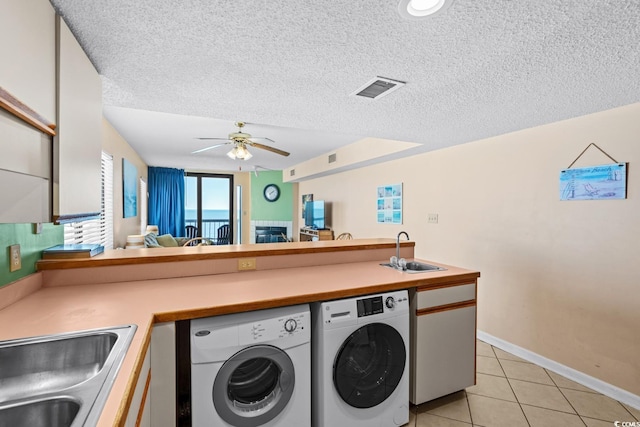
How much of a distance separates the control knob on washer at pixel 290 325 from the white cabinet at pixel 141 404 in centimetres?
61

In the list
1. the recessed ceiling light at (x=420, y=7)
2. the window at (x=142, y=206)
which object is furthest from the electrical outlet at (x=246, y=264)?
the window at (x=142, y=206)

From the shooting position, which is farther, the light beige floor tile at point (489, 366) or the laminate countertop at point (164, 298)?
the light beige floor tile at point (489, 366)

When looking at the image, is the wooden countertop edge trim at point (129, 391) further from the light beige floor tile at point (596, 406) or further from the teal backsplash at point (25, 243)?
the light beige floor tile at point (596, 406)

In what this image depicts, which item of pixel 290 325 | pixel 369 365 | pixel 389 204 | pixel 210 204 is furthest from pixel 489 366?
pixel 210 204

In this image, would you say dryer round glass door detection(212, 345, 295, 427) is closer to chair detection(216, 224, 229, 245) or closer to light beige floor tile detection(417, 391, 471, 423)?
light beige floor tile detection(417, 391, 471, 423)

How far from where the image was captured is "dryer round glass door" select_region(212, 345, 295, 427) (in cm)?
143

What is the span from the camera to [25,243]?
4.97ft

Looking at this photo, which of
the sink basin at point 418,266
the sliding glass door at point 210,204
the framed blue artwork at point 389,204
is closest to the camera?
the sink basin at point 418,266

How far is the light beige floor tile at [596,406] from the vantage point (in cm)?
203

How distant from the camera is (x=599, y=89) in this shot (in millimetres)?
1858

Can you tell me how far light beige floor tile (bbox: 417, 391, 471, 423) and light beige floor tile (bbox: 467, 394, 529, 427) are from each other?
0.14 ft

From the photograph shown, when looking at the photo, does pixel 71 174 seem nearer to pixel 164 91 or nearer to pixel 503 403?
pixel 164 91

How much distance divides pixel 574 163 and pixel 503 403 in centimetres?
192

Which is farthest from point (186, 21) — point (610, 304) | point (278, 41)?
point (610, 304)
